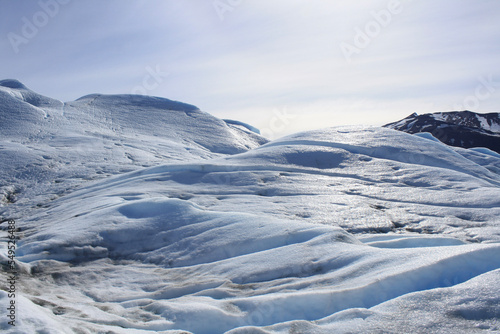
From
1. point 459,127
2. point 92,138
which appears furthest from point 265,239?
point 459,127

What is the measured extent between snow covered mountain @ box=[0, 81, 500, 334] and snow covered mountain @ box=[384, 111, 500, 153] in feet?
106

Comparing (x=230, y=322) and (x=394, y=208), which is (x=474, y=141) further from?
(x=230, y=322)

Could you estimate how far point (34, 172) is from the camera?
1247cm

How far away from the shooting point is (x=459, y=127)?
45.2 metres

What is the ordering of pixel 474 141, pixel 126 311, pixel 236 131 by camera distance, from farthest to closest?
pixel 474 141
pixel 236 131
pixel 126 311

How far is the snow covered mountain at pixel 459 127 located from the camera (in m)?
42.6

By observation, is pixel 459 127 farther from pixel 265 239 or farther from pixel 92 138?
pixel 265 239

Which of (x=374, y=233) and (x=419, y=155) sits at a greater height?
(x=419, y=155)

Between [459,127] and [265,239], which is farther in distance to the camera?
[459,127]

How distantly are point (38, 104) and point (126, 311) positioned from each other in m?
19.9

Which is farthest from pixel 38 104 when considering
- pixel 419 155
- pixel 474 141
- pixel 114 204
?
pixel 474 141

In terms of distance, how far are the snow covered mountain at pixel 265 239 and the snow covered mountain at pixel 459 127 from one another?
32271mm

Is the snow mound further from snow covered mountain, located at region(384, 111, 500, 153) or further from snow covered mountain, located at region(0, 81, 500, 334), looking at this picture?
snow covered mountain, located at region(384, 111, 500, 153)

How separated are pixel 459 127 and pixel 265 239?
4707 cm
